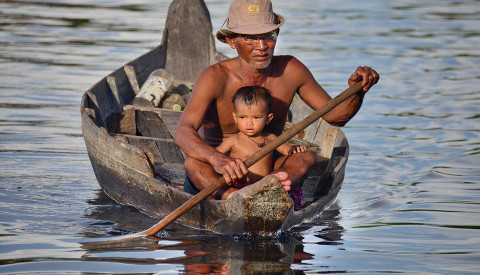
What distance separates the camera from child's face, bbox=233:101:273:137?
566 cm

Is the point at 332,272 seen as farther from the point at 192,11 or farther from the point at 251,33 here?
the point at 192,11

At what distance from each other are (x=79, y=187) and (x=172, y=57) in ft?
9.75

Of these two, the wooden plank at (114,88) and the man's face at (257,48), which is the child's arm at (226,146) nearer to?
the man's face at (257,48)

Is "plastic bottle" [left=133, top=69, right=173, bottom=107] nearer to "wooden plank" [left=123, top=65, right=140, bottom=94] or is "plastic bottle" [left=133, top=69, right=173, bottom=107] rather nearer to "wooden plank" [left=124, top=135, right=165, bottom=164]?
"wooden plank" [left=123, top=65, right=140, bottom=94]

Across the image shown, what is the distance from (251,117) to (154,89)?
297cm

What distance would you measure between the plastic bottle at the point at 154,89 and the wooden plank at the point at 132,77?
5.9 inches

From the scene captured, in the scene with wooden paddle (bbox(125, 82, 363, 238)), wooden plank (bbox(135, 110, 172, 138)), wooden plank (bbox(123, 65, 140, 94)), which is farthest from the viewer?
wooden plank (bbox(123, 65, 140, 94))

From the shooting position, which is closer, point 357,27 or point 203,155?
point 203,155

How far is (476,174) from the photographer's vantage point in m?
7.80

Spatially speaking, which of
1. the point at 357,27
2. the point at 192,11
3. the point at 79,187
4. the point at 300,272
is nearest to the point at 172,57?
the point at 192,11

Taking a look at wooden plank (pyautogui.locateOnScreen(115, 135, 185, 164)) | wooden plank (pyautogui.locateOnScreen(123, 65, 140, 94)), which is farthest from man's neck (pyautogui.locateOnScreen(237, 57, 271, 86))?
wooden plank (pyautogui.locateOnScreen(123, 65, 140, 94))

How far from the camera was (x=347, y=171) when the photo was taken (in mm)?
8211

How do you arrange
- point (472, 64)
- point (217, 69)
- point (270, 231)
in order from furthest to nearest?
1. point (472, 64)
2. point (217, 69)
3. point (270, 231)

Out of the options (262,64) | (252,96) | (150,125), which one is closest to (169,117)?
(150,125)
